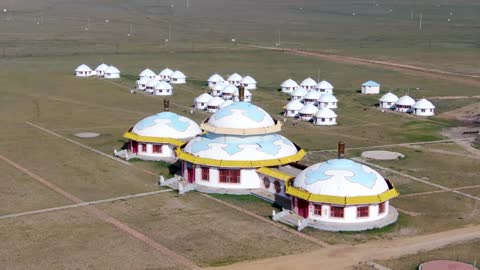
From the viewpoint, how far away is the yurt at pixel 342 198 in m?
58.9

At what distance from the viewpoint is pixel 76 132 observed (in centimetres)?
9788

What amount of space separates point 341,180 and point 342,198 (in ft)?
5.72

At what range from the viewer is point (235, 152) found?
6906 cm

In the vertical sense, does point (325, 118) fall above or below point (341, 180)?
below

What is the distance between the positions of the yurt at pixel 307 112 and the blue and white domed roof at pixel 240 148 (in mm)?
38667

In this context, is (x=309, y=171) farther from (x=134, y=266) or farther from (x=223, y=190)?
(x=134, y=266)

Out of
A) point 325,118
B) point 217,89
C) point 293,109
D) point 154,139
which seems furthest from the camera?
point 217,89

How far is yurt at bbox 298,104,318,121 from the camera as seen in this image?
363 ft

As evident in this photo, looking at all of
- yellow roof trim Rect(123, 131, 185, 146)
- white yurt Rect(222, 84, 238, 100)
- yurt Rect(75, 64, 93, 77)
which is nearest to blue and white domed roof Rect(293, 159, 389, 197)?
yellow roof trim Rect(123, 131, 185, 146)

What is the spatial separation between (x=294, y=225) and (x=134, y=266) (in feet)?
45.6

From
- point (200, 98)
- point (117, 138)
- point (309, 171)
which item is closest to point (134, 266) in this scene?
point (309, 171)

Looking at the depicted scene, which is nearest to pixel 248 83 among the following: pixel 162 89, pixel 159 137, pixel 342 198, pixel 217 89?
pixel 217 89

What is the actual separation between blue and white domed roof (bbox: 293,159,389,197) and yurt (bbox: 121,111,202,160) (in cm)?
2193

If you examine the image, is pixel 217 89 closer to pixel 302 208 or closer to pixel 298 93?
pixel 298 93
